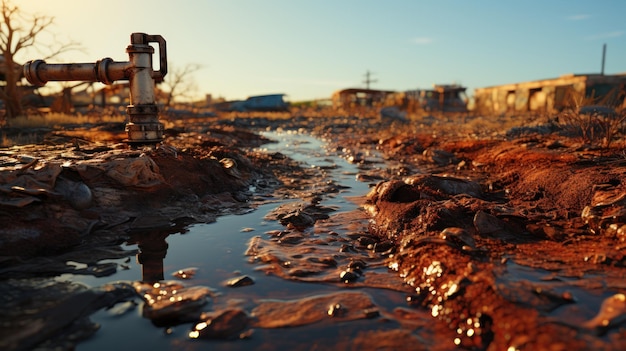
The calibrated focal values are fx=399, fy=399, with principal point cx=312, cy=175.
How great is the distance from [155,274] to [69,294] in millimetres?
538

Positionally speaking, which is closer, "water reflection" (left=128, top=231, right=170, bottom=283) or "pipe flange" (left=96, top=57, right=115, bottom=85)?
"water reflection" (left=128, top=231, right=170, bottom=283)

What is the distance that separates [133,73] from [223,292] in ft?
10.5

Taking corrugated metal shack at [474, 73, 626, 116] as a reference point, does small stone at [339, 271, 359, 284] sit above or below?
below

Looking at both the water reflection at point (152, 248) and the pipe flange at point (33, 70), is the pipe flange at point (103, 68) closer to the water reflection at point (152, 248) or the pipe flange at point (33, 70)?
the pipe flange at point (33, 70)

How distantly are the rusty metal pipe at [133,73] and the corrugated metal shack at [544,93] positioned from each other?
15.1m

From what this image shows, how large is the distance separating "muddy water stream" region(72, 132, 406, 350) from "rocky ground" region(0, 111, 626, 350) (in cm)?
11

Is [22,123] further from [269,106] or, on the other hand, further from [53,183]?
[269,106]

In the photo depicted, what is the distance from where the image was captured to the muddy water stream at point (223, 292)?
1.95 m

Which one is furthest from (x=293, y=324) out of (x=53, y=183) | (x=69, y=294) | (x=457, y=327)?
(x=53, y=183)

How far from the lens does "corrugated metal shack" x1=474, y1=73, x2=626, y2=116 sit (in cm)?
2083

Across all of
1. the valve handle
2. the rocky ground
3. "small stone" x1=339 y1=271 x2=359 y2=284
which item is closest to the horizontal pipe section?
the valve handle

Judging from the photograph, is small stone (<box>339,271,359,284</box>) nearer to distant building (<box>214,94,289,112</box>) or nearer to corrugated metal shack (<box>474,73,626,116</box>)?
corrugated metal shack (<box>474,73,626,116</box>)

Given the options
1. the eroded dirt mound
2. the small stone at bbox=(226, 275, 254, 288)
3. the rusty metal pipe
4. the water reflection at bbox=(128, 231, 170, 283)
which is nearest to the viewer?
the eroded dirt mound

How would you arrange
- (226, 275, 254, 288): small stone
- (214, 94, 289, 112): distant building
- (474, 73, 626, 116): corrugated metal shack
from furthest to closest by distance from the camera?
(214, 94, 289, 112): distant building
(474, 73, 626, 116): corrugated metal shack
(226, 275, 254, 288): small stone
